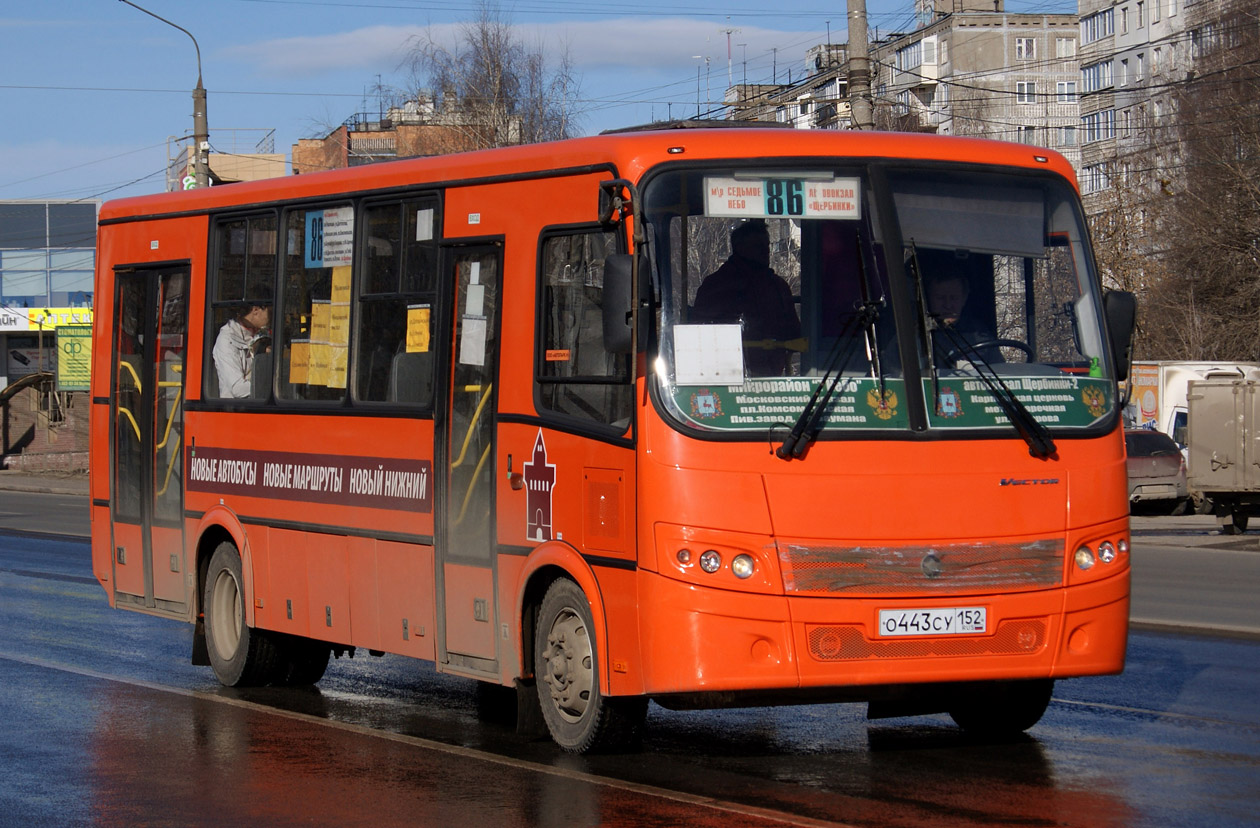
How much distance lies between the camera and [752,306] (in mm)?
8062

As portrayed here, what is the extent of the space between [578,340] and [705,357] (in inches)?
36.0

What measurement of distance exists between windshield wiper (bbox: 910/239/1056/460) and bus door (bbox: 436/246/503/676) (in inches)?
88.3

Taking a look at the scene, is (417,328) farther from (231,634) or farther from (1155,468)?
(1155,468)

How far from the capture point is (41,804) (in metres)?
7.75

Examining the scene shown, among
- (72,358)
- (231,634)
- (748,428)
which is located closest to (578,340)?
(748,428)

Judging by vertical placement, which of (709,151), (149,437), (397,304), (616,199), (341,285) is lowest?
(149,437)

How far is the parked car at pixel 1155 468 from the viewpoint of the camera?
34094mm

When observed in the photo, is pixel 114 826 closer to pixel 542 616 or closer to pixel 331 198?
pixel 542 616

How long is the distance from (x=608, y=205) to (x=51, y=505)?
32.0 metres

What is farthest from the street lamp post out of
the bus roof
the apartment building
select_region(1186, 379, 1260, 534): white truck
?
the apartment building

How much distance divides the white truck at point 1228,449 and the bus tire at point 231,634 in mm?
19956

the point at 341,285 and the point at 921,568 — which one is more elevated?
the point at 341,285

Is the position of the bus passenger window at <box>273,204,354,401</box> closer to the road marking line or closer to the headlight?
the road marking line

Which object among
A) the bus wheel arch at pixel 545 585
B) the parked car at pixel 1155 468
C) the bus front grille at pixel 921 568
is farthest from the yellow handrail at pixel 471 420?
the parked car at pixel 1155 468
